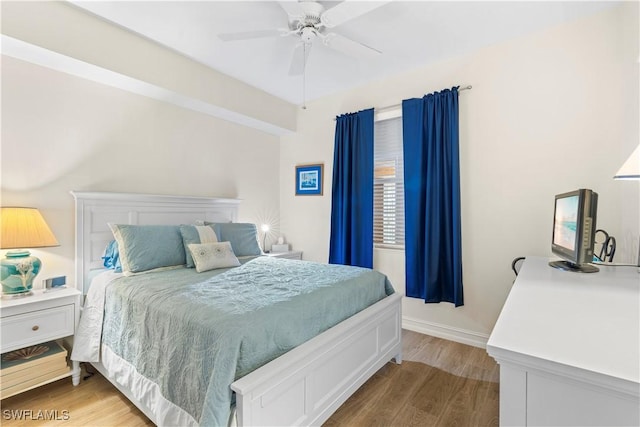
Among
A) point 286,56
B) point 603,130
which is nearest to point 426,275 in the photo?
point 603,130

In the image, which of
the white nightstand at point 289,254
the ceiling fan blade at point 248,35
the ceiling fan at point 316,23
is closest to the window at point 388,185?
the white nightstand at point 289,254

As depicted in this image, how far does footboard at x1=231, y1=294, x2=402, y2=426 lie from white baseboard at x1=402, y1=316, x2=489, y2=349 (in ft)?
2.76

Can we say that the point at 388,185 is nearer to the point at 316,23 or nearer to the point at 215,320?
the point at 316,23

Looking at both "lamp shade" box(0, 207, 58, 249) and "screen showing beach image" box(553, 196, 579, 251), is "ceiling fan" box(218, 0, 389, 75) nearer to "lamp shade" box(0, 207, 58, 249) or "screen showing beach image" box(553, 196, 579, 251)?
"screen showing beach image" box(553, 196, 579, 251)

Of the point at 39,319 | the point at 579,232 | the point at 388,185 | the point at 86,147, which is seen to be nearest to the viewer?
the point at 579,232

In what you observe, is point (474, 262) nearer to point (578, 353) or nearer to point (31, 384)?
point (578, 353)

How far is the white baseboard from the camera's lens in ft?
9.28

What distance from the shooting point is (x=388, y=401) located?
200 cm

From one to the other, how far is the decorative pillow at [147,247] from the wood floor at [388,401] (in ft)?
2.77

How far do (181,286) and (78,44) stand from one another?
199cm

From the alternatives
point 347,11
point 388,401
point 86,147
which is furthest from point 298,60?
point 388,401

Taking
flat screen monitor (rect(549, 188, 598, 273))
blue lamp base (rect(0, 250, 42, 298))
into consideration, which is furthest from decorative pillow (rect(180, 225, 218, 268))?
flat screen monitor (rect(549, 188, 598, 273))

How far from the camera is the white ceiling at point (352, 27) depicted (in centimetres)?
223

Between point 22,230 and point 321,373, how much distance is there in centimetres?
213
